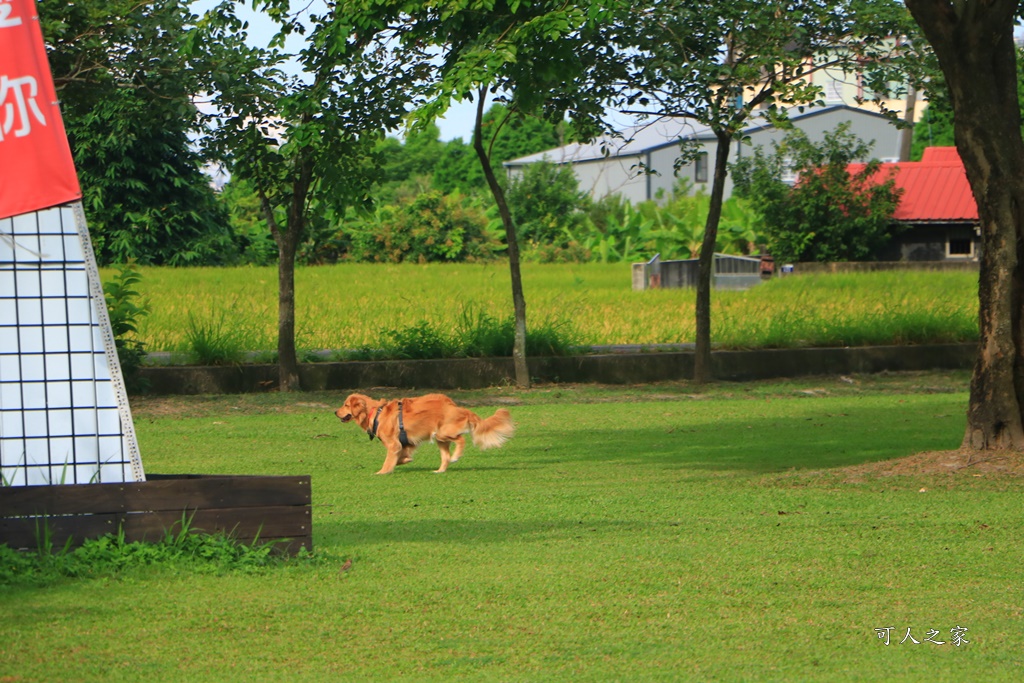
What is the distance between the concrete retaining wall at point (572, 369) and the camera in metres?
17.6

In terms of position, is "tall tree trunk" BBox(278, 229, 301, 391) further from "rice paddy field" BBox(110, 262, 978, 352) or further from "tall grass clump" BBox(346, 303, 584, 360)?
"tall grass clump" BBox(346, 303, 584, 360)

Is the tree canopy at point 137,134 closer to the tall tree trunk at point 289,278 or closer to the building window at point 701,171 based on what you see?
the tall tree trunk at point 289,278

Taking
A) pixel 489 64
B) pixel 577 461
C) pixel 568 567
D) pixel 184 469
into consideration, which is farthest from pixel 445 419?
pixel 568 567

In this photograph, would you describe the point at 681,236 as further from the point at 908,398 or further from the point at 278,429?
the point at 278,429

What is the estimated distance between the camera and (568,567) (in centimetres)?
690

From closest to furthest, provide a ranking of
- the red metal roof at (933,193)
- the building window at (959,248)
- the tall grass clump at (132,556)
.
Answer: the tall grass clump at (132,556), the red metal roof at (933,193), the building window at (959,248)

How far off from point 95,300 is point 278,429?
6.93 m

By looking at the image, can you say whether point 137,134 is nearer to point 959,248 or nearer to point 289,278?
point 289,278

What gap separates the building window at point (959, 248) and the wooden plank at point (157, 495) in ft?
92.9

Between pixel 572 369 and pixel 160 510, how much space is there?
499 inches

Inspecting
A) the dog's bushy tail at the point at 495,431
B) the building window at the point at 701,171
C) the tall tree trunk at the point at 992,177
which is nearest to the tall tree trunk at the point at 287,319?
the dog's bushy tail at the point at 495,431

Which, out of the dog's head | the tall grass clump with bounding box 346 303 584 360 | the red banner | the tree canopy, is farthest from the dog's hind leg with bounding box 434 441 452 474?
the tall grass clump with bounding box 346 303 584 360

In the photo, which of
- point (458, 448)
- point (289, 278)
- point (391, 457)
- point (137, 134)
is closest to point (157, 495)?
point (391, 457)

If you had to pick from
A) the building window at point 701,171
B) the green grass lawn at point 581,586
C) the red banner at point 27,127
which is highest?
the building window at point 701,171
